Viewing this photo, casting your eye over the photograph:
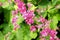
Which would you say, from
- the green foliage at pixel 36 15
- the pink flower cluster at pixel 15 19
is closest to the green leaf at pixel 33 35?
the green foliage at pixel 36 15

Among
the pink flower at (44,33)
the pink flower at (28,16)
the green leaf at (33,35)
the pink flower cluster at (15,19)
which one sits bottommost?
the green leaf at (33,35)

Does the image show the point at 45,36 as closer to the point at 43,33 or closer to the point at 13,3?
the point at 43,33

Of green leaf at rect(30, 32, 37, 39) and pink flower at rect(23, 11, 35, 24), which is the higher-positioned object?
pink flower at rect(23, 11, 35, 24)

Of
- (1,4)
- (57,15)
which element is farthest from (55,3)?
(1,4)

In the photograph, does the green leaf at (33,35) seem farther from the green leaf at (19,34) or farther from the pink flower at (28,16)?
the pink flower at (28,16)

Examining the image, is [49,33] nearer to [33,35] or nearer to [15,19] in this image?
[33,35]

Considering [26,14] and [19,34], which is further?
[19,34]

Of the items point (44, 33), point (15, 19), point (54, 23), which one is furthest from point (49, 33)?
point (15, 19)

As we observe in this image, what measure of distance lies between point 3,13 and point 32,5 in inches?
19.7

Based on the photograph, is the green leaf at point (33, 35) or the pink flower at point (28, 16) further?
the green leaf at point (33, 35)

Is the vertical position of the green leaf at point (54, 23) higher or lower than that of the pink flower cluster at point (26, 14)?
lower

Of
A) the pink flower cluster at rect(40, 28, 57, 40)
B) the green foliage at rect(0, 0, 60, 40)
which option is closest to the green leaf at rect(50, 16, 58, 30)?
the green foliage at rect(0, 0, 60, 40)

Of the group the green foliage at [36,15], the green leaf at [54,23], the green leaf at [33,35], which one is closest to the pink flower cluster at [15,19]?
the green foliage at [36,15]

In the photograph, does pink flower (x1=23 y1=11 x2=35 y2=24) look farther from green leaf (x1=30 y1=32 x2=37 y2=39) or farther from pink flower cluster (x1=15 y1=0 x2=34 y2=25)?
green leaf (x1=30 y1=32 x2=37 y2=39)
